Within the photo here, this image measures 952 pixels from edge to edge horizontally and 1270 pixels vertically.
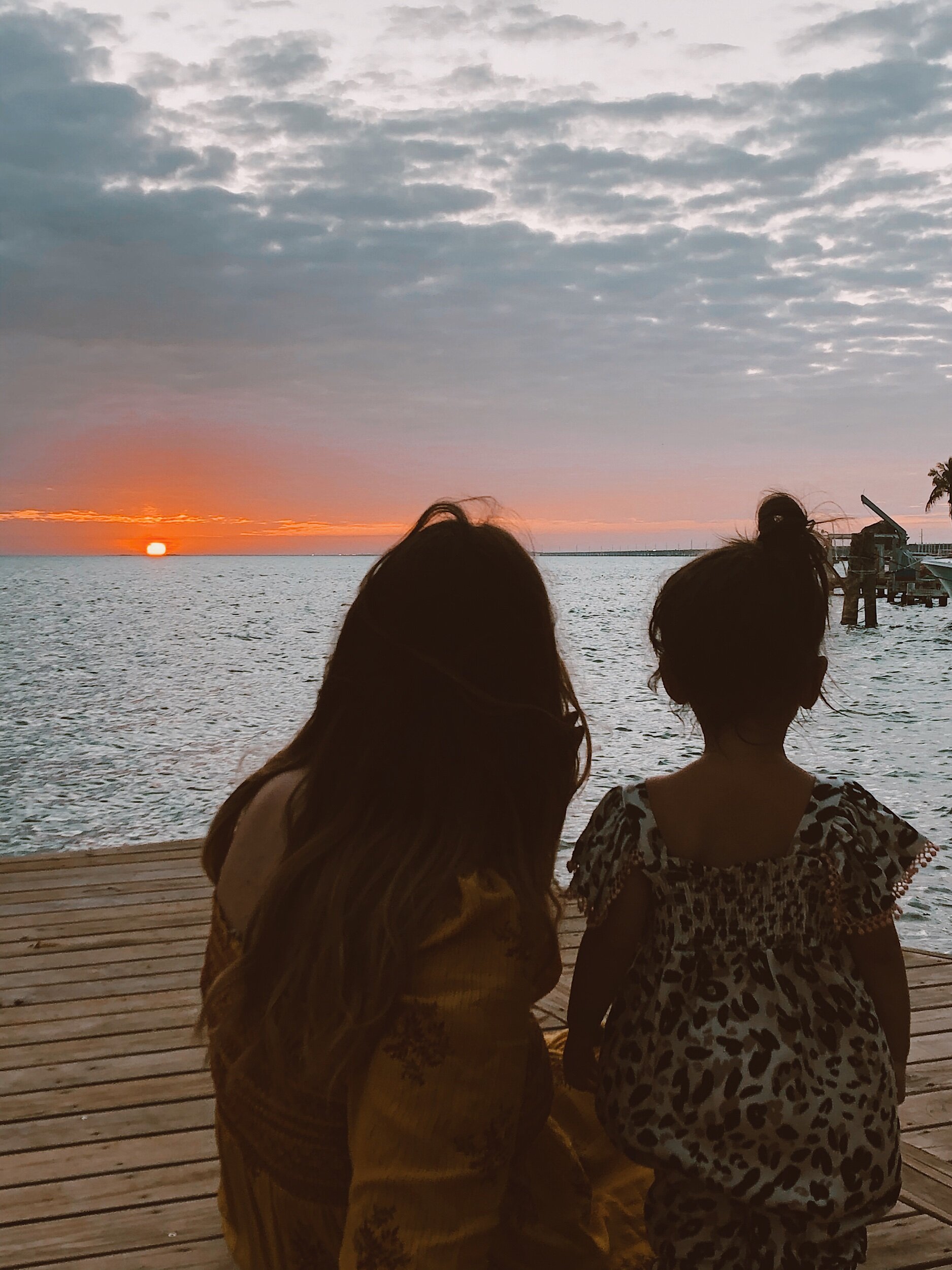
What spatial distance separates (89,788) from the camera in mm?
11711

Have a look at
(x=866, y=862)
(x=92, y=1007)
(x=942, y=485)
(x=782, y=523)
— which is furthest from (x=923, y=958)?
(x=942, y=485)

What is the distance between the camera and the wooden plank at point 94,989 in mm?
4023

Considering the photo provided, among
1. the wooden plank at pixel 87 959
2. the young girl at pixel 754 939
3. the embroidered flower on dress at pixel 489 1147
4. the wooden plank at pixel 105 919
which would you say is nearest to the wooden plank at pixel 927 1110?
the young girl at pixel 754 939

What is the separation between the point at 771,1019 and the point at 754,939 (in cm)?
15

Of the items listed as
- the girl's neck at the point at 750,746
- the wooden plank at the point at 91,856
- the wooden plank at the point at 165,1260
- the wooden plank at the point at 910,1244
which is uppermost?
the girl's neck at the point at 750,746

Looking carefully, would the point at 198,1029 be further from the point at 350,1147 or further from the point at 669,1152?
the point at 669,1152

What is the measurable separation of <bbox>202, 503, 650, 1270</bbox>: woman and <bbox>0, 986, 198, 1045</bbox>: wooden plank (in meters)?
2.19

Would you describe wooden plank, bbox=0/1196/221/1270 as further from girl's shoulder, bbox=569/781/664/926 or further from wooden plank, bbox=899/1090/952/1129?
wooden plank, bbox=899/1090/952/1129

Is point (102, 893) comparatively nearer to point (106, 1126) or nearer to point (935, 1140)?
point (106, 1126)

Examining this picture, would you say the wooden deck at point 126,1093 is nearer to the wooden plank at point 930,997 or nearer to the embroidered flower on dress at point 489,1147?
the wooden plank at point 930,997

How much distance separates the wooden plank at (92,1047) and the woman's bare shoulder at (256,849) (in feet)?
6.94

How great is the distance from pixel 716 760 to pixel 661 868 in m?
0.24

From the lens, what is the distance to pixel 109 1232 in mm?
2604

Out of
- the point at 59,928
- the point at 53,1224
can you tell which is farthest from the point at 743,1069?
the point at 59,928
